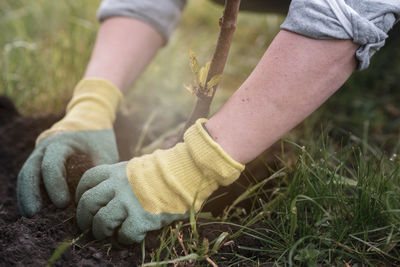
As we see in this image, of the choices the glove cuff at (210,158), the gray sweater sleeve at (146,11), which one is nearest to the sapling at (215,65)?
the glove cuff at (210,158)

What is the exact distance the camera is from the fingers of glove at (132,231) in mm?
1048

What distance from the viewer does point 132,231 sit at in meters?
1.05

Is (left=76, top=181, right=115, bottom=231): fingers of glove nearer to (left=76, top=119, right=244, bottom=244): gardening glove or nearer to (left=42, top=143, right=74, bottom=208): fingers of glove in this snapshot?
(left=76, top=119, right=244, bottom=244): gardening glove

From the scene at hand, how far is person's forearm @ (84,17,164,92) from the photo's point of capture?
164 cm

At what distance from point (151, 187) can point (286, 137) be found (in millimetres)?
872

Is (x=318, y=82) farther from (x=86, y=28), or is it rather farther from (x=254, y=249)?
(x=86, y=28)

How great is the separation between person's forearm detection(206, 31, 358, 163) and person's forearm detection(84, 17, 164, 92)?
0.68 m

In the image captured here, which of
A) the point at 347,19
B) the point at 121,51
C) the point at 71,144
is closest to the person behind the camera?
the point at 347,19

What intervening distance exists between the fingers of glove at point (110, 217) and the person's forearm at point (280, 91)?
13.6 inches

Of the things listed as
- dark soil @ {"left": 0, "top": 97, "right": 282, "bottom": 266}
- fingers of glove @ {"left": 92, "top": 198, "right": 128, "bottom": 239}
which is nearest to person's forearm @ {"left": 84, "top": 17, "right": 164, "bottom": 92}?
dark soil @ {"left": 0, "top": 97, "right": 282, "bottom": 266}

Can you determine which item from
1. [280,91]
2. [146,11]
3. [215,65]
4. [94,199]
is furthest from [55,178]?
[146,11]

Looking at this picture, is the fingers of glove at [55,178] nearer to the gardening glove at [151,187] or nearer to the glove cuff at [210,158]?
the gardening glove at [151,187]

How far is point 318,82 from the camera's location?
3.59ft

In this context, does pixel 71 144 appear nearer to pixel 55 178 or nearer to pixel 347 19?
pixel 55 178
